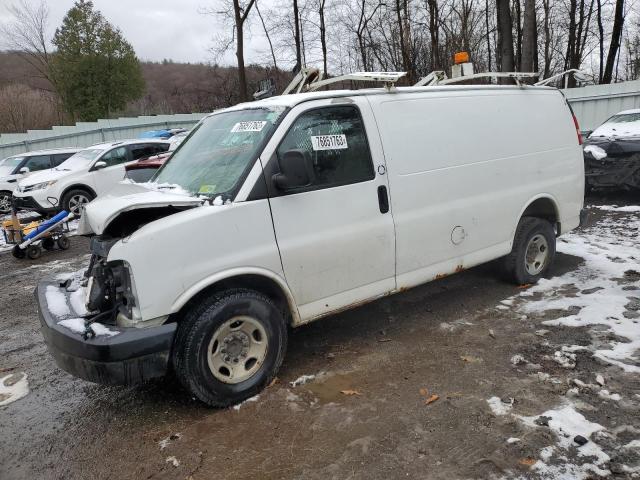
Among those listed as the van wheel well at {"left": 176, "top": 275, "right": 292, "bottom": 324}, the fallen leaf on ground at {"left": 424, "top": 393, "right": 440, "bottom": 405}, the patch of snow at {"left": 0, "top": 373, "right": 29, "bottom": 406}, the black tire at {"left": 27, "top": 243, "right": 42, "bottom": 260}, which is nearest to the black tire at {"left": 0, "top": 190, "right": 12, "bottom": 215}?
the black tire at {"left": 27, "top": 243, "right": 42, "bottom": 260}

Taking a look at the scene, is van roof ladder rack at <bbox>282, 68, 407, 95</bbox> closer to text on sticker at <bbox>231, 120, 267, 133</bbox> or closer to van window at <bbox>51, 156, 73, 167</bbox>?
text on sticker at <bbox>231, 120, 267, 133</bbox>

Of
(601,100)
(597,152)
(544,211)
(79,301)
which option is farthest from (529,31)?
(79,301)

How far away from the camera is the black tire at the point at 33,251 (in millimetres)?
8695

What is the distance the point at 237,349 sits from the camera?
3420 millimetres

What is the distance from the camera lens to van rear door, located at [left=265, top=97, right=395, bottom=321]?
3.51m

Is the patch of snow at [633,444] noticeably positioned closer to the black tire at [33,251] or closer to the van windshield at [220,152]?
the van windshield at [220,152]

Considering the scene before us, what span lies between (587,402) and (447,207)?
188 centimetres

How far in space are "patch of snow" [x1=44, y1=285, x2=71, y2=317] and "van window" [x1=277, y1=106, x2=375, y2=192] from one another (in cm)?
187

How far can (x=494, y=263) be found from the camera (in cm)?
577

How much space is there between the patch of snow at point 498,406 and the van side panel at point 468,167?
125 cm

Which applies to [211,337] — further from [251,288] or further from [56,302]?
[56,302]

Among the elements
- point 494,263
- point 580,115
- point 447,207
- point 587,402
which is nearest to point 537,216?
point 494,263

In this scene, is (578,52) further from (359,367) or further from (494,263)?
(359,367)

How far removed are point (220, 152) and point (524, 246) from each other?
329 cm
